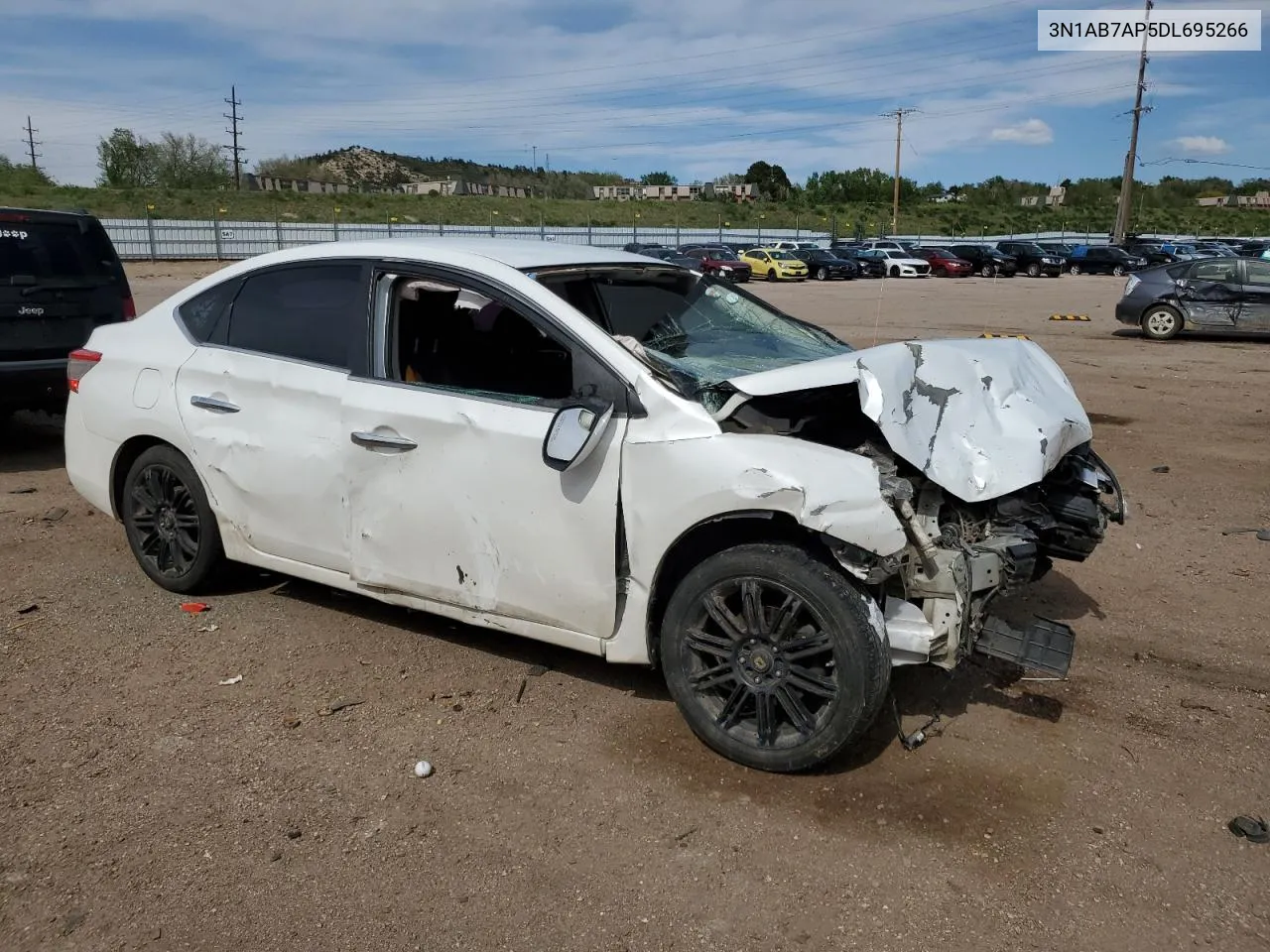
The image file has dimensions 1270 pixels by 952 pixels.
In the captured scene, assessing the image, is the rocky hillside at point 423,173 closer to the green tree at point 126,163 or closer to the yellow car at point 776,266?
the green tree at point 126,163

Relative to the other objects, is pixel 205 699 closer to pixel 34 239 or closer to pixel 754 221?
pixel 34 239

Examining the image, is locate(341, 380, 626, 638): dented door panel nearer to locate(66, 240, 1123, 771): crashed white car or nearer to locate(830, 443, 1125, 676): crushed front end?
locate(66, 240, 1123, 771): crashed white car

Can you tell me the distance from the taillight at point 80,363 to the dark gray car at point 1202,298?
16.9 m

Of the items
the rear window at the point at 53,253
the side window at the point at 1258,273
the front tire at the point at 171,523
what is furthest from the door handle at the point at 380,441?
the side window at the point at 1258,273

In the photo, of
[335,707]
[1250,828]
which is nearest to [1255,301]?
[1250,828]

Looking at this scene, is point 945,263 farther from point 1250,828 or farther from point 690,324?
point 1250,828

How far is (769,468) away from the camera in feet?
10.8

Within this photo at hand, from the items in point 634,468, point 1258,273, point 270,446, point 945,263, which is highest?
point 945,263

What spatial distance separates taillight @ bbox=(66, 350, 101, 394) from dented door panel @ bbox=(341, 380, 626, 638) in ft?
6.36

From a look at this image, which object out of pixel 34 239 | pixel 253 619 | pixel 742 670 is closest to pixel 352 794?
pixel 742 670

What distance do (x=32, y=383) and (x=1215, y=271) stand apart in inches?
686

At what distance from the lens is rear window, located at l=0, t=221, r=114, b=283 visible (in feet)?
25.1

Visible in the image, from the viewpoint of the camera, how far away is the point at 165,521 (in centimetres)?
501

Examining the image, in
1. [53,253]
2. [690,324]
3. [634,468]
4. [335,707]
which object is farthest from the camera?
[53,253]
